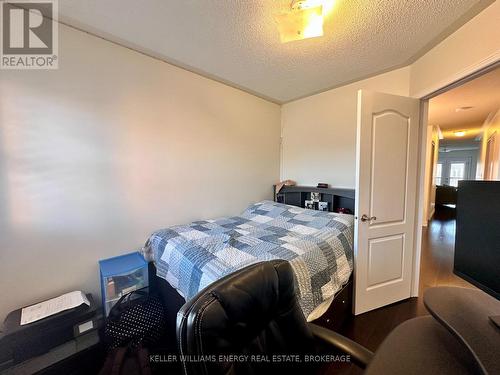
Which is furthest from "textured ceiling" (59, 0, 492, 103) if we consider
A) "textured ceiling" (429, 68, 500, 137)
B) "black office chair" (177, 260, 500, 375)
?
"black office chair" (177, 260, 500, 375)

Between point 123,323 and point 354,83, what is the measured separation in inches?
128

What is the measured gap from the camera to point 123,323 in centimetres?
151

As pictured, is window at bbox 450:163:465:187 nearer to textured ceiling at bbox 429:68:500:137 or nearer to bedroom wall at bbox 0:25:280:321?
textured ceiling at bbox 429:68:500:137

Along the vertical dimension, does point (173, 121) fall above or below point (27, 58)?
below

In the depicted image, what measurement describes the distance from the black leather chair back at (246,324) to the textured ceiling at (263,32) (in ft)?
5.41

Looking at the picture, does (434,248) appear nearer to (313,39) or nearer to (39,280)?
(313,39)

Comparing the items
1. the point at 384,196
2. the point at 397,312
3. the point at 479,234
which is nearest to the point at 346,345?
the point at 479,234

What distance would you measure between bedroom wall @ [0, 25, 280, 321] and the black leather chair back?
1588 mm

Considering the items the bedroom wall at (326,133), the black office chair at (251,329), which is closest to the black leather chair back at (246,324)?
the black office chair at (251,329)

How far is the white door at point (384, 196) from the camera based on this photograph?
1910mm

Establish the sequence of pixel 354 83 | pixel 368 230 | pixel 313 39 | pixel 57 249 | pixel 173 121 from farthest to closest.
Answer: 1. pixel 354 83
2. pixel 173 121
3. pixel 368 230
4. pixel 313 39
5. pixel 57 249

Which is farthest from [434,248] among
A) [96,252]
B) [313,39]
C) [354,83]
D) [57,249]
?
[57,249]

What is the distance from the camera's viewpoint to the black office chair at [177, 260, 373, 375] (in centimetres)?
60

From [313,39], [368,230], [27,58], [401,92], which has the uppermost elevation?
[313,39]
